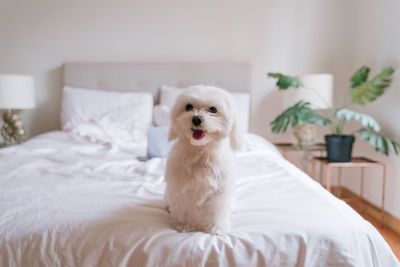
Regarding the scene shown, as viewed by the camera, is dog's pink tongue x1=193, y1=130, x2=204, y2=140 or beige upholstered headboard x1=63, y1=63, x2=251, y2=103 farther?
beige upholstered headboard x1=63, y1=63, x2=251, y2=103

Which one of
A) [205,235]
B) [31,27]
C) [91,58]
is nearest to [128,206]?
[205,235]

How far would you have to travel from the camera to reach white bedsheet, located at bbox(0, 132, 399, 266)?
84cm

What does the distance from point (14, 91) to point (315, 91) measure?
269 cm

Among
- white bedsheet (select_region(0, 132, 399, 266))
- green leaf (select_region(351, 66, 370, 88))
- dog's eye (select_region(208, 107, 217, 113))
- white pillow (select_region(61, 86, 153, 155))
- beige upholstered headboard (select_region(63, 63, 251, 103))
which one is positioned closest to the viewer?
white bedsheet (select_region(0, 132, 399, 266))

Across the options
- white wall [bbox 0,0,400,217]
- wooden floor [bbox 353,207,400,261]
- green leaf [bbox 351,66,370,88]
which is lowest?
wooden floor [bbox 353,207,400,261]

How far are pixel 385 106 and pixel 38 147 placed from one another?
271 cm

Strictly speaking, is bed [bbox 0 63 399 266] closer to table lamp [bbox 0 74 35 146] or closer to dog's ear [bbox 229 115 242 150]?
dog's ear [bbox 229 115 242 150]

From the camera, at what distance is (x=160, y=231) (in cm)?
90

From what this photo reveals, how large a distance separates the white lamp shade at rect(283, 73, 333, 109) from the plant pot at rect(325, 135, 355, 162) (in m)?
0.31

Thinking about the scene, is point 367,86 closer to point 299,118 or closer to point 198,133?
point 299,118

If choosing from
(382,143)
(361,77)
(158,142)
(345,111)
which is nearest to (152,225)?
(158,142)

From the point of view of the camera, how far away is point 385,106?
7.39 ft

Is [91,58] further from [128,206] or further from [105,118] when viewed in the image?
[128,206]

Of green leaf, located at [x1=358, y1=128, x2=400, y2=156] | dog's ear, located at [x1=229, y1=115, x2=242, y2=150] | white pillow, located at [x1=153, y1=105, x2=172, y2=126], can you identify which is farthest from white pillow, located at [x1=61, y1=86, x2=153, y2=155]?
green leaf, located at [x1=358, y1=128, x2=400, y2=156]
